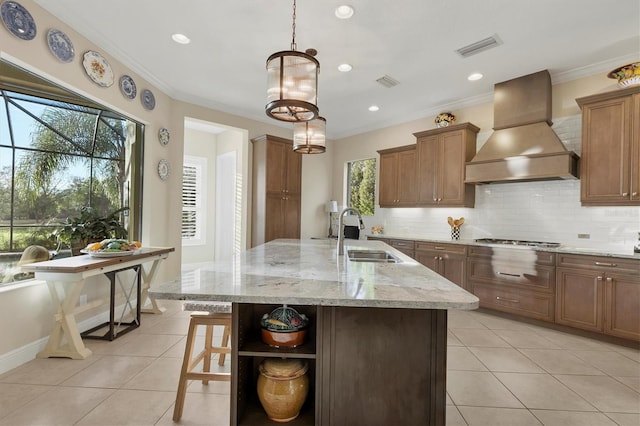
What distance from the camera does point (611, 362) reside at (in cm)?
269

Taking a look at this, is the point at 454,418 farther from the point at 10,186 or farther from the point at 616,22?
the point at 10,186

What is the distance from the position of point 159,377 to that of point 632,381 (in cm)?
358

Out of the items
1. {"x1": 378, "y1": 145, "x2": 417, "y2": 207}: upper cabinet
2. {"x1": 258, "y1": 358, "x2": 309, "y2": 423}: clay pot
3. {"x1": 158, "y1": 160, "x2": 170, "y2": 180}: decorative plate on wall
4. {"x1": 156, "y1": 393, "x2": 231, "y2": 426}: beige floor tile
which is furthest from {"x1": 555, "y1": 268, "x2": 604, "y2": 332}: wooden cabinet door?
{"x1": 158, "y1": 160, "x2": 170, "y2": 180}: decorative plate on wall

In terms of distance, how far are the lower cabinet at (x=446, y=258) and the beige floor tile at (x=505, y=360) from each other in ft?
3.89

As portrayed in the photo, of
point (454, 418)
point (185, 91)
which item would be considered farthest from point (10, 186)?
point (454, 418)

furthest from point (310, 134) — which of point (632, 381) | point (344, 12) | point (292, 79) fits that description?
point (632, 381)

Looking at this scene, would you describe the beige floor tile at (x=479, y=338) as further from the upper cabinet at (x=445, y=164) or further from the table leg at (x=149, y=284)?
the table leg at (x=149, y=284)

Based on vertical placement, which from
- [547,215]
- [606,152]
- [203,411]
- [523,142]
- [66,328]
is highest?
[523,142]

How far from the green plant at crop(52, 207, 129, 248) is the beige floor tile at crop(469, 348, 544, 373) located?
3.85 m

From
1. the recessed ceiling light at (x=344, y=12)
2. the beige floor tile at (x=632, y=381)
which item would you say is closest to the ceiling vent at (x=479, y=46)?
the recessed ceiling light at (x=344, y=12)

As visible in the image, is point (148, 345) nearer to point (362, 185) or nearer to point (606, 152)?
point (362, 185)

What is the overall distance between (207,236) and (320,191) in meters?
2.73

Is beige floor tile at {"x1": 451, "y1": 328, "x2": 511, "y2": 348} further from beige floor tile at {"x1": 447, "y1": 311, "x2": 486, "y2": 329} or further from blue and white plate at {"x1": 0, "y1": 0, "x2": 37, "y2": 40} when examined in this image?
blue and white plate at {"x1": 0, "y1": 0, "x2": 37, "y2": 40}

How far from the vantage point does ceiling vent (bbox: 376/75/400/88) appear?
3.96m
